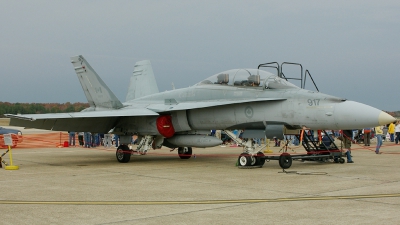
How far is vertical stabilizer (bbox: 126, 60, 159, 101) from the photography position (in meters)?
19.4

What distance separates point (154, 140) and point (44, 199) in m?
7.74

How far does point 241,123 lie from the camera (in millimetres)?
12711

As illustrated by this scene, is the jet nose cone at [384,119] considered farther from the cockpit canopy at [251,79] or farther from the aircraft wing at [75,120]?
the aircraft wing at [75,120]

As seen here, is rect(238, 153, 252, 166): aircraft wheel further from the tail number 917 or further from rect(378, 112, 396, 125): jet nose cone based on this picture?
rect(378, 112, 396, 125): jet nose cone

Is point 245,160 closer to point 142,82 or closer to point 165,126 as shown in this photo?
point 165,126

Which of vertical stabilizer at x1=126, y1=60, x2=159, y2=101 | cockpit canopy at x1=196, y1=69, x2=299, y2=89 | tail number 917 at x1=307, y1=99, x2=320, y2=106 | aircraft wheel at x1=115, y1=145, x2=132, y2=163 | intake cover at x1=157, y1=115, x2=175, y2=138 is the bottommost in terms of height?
aircraft wheel at x1=115, y1=145, x2=132, y2=163

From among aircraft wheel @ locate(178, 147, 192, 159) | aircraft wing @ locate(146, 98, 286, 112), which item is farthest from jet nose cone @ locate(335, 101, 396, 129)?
aircraft wheel @ locate(178, 147, 192, 159)

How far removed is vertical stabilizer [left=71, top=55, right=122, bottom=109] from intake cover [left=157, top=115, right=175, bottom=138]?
263 centimetres

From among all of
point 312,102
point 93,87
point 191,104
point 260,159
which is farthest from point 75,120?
point 312,102

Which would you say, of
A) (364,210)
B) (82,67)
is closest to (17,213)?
(364,210)

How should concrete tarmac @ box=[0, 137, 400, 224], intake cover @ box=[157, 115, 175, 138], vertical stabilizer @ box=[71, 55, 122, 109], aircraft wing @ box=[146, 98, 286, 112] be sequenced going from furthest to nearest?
vertical stabilizer @ box=[71, 55, 122, 109] → intake cover @ box=[157, 115, 175, 138] → aircraft wing @ box=[146, 98, 286, 112] → concrete tarmac @ box=[0, 137, 400, 224]

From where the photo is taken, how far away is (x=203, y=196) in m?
7.65

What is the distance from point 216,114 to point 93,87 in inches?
219

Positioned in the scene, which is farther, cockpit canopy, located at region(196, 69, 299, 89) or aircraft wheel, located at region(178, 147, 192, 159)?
aircraft wheel, located at region(178, 147, 192, 159)
